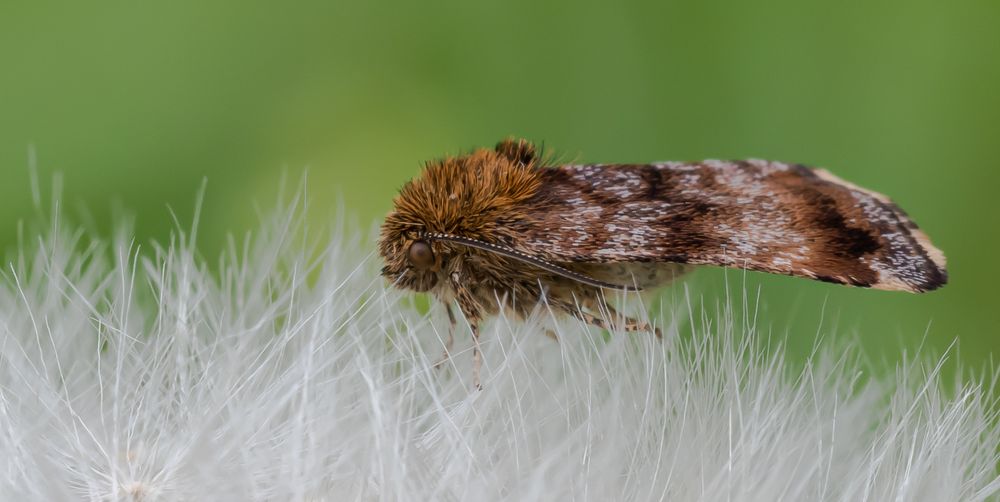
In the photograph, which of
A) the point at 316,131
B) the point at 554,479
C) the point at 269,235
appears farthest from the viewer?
the point at 316,131

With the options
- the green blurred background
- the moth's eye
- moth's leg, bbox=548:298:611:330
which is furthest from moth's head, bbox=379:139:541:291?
the green blurred background

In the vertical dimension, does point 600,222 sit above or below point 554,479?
above

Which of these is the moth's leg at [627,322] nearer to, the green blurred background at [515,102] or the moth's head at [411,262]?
the moth's head at [411,262]

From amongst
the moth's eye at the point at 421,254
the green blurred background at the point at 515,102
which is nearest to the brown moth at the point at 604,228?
the moth's eye at the point at 421,254

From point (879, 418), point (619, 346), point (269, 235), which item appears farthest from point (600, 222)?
point (269, 235)

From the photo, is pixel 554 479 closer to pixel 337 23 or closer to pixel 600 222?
pixel 600 222

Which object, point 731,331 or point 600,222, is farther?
point 600,222

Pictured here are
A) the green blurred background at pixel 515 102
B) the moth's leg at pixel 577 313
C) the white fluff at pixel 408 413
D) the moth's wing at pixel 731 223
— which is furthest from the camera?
the green blurred background at pixel 515 102

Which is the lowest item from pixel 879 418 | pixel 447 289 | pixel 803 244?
pixel 879 418
